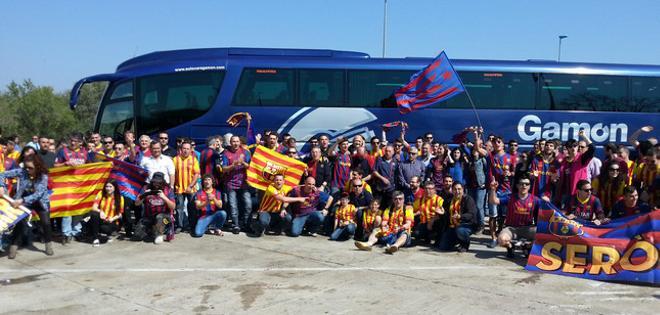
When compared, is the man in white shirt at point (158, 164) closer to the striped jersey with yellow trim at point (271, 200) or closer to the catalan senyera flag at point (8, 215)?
the striped jersey with yellow trim at point (271, 200)

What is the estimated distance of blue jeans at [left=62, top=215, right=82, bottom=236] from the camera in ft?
28.3

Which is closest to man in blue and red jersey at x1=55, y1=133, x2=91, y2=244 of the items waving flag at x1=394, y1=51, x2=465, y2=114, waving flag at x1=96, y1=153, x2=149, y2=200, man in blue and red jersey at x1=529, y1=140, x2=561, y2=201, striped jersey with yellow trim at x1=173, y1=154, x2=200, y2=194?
waving flag at x1=96, y1=153, x2=149, y2=200

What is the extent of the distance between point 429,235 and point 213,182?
3.99 meters

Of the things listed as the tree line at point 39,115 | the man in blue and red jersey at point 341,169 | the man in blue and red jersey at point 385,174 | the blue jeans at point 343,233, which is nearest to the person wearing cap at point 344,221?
the blue jeans at point 343,233

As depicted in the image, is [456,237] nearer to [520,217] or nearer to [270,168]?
[520,217]

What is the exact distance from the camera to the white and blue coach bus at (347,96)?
12617 millimetres

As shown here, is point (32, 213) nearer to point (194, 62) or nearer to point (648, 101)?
point (194, 62)

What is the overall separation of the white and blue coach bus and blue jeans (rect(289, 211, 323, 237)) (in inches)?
141

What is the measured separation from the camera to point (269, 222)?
31.3 feet

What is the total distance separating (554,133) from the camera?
1314 centimetres

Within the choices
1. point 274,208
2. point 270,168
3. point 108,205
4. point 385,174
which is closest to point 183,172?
point 108,205

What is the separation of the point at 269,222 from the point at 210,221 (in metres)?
1.02

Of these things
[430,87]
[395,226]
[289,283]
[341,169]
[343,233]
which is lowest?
[289,283]

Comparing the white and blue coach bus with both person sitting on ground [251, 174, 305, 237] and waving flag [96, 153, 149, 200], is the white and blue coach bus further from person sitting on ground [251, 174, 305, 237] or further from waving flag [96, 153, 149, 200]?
waving flag [96, 153, 149, 200]
